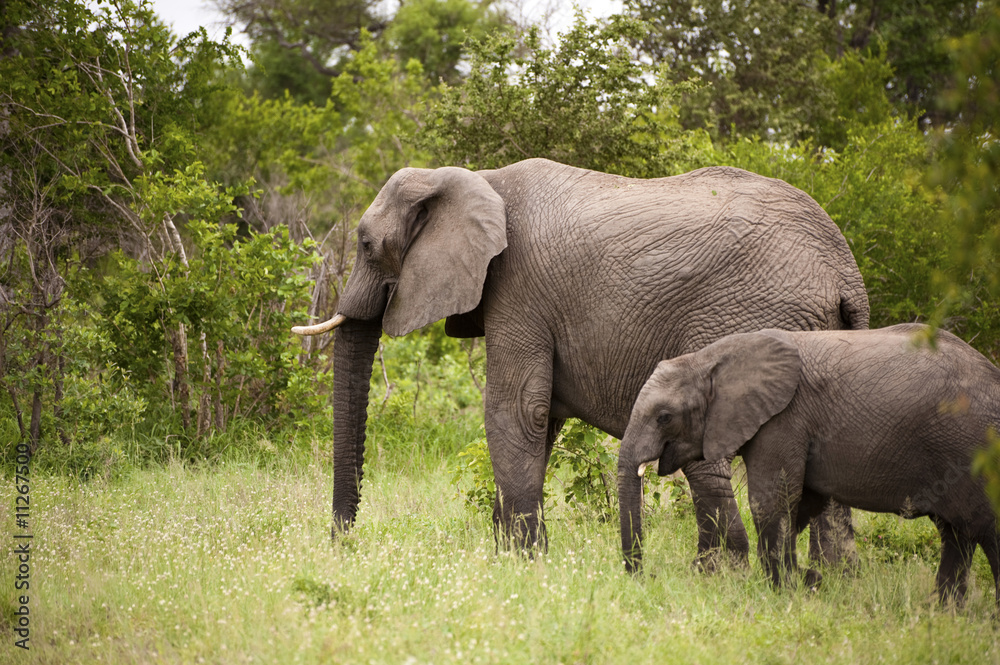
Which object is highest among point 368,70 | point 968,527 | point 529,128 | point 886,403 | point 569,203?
point 368,70

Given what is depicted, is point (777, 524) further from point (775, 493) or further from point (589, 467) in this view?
point (589, 467)

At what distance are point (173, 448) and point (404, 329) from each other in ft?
12.9

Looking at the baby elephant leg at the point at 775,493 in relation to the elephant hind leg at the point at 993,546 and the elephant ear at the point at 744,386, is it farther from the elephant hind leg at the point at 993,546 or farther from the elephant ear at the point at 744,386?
the elephant hind leg at the point at 993,546

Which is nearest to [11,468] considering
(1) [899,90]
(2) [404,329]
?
(2) [404,329]

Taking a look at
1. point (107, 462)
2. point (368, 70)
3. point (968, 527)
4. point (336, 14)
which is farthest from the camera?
point (336, 14)

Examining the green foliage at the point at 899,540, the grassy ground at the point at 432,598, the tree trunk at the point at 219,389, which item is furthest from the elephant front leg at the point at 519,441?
the tree trunk at the point at 219,389

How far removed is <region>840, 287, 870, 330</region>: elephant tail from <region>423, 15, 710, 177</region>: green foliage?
499 cm

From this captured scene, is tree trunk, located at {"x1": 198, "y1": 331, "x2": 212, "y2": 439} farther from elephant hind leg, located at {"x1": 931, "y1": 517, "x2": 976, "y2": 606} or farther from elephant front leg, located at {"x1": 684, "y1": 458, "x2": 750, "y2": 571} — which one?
elephant hind leg, located at {"x1": 931, "y1": 517, "x2": 976, "y2": 606}

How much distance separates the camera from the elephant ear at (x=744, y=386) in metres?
4.82

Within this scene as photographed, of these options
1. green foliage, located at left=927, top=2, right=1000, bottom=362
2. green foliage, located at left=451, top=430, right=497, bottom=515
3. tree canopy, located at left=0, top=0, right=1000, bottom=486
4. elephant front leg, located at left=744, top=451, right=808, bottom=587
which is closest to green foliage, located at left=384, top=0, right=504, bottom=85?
tree canopy, located at left=0, top=0, right=1000, bottom=486

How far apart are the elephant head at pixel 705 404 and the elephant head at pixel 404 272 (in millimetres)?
1239

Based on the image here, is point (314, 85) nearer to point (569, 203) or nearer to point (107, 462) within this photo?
point (107, 462)

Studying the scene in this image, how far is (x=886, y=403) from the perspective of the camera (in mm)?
4688

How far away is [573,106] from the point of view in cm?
1007
